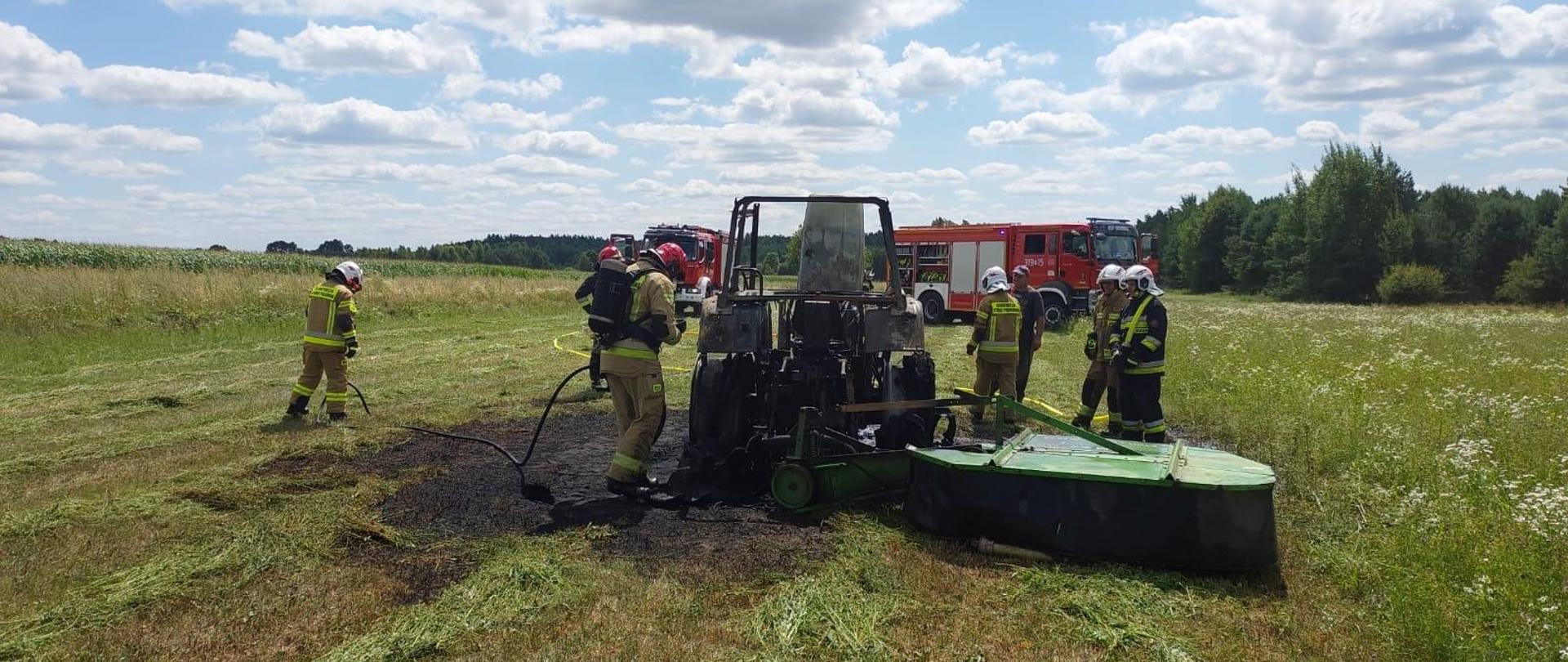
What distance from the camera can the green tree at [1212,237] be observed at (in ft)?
202

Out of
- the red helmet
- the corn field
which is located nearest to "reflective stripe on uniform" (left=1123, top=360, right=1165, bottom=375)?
the red helmet

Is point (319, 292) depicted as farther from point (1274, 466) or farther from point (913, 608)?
point (1274, 466)

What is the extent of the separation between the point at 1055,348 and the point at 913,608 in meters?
13.9

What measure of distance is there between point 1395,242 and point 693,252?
36.3 metres

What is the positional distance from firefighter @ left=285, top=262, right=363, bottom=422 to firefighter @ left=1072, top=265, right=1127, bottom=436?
6.81 m

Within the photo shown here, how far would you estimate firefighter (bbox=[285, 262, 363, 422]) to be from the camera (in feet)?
29.6

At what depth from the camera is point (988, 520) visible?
509cm

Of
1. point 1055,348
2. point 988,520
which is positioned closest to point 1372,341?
point 1055,348

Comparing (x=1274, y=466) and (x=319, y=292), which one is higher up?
(x=319, y=292)

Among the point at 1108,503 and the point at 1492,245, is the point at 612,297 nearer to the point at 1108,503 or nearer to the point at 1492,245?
the point at 1108,503

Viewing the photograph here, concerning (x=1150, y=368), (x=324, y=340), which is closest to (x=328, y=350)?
(x=324, y=340)

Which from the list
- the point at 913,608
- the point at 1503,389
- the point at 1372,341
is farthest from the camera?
the point at 1372,341

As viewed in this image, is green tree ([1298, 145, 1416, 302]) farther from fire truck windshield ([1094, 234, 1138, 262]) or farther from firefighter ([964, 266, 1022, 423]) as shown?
firefighter ([964, 266, 1022, 423])

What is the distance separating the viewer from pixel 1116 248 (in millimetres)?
22203
